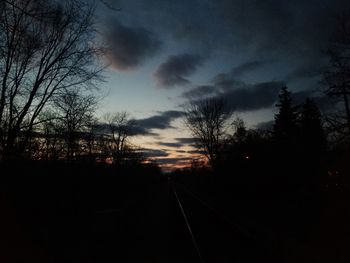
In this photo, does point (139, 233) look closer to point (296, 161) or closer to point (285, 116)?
point (296, 161)

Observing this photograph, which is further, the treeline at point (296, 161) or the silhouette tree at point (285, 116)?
the silhouette tree at point (285, 116)

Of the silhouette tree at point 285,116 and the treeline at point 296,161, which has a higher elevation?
the silhouette tree at point 285,116

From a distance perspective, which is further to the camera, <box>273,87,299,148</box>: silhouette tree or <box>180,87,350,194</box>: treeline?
<box>273,87,299,148</box>: silhouette tree

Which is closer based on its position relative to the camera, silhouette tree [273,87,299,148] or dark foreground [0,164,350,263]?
dark foreground [0,164,350,263]

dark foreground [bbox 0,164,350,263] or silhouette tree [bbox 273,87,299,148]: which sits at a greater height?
silhouette tree [bbox 273,87,299,148]

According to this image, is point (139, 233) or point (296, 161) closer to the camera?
point (139, 233)

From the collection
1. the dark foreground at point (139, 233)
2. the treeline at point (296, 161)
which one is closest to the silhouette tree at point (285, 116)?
the treeline at point (296, 161)

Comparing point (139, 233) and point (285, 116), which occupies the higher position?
point (285, 116)

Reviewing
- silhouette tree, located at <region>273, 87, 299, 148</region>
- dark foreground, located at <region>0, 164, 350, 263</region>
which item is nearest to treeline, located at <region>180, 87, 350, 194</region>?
dark foreground, located at <region>0, 164, 350, 263</region>

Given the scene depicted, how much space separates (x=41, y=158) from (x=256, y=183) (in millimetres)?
17709

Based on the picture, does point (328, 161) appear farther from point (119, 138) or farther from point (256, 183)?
point (119, 138)

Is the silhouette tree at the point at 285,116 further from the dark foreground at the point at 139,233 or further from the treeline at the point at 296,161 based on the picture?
the dark foreground at the point at 139,233

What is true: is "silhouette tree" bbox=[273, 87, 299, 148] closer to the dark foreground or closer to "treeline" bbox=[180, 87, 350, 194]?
"treeline" bbox=[180, 87, 350, 194]

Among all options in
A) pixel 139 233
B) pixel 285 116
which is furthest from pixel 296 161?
pixel 285 116
